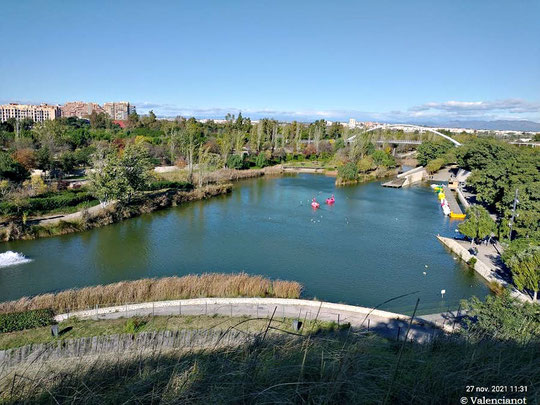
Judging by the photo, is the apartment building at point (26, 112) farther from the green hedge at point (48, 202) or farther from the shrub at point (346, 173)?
the green hedge at point (48, 202)

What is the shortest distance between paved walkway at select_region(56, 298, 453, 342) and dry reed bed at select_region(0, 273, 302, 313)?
19.4 inches

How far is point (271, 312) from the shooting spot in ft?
28.8

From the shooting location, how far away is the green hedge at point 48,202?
1577 cm

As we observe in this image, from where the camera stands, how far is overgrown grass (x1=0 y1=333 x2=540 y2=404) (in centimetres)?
183

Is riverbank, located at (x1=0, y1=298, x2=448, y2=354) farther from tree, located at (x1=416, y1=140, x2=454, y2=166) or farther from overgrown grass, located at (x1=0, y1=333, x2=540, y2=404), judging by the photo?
tree, located at (x1=416, y1=140, x2=454, y2=166)

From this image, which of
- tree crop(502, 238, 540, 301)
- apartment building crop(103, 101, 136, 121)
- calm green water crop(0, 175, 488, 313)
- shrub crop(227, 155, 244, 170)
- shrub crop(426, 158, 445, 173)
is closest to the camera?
tree crop(502, 238, 540, 301)

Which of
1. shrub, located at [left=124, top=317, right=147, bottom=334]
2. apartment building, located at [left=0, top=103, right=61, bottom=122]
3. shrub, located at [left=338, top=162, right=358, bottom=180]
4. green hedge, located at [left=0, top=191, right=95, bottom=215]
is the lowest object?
shrub, located at [left=124, top=317, right=147, bottom=334]

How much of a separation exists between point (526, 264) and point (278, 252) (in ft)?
25.0

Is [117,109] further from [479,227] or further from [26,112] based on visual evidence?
[479,227]

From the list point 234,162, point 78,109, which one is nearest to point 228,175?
point 234,162

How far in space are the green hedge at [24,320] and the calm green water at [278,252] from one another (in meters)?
2.83

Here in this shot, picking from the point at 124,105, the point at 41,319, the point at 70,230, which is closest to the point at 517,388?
the point at 41,319

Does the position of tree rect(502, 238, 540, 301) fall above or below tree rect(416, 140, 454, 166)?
Result: below

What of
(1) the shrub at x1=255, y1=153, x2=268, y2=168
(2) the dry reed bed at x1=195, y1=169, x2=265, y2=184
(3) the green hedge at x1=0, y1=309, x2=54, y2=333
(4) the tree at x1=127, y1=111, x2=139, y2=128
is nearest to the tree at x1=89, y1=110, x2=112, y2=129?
(4) the tree at x1=127, y1=111, x2=139, y2=128
